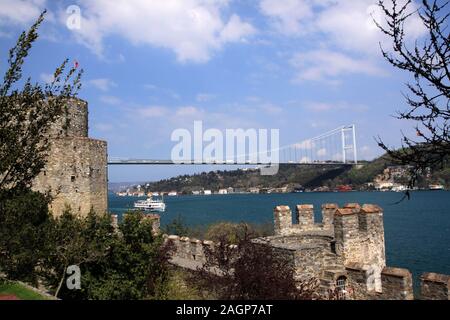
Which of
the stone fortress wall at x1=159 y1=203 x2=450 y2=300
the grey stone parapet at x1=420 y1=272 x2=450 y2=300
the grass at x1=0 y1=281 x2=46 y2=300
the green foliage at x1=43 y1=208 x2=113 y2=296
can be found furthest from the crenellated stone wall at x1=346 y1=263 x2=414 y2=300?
the grass at x1=0 y1=281 x2=46 y2=300

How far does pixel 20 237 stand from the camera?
294 inches

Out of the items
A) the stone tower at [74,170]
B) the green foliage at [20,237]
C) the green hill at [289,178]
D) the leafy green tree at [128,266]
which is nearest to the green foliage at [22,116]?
the green foliage at [20,237]

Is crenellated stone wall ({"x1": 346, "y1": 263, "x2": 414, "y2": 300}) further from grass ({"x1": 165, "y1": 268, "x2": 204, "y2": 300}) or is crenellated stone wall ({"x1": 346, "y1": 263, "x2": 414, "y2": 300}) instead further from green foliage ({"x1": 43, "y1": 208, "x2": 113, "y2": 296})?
green foliage ({"x1": 43, "y1": 208, "x2": 113, "y2": 296})

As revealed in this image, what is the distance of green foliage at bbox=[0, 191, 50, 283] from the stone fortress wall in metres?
2.97

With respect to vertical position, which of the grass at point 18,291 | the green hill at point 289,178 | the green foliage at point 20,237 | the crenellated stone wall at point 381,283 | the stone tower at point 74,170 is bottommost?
the grass at point 18,291

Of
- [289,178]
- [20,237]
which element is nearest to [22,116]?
[20,237]

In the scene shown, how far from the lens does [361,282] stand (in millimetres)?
7395

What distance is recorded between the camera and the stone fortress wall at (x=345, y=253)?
6625mm

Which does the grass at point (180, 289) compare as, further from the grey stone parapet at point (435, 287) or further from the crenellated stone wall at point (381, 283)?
the grey stone parapet at point (435, 287)

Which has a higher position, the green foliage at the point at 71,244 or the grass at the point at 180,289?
the green foliage at the point at 71,244

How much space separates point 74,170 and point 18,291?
5.35 metres

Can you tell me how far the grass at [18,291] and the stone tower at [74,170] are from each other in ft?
13.7

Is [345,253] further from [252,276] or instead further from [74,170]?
[74,170]
